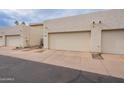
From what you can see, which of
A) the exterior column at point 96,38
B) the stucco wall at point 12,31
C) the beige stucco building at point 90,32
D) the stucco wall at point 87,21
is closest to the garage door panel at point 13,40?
the stucco wall at point 12,31

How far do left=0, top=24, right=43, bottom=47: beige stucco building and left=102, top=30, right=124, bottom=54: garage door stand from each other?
39.1ft

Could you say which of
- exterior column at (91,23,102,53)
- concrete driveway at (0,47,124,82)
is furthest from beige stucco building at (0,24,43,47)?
exterior column at (91,23,102,53)

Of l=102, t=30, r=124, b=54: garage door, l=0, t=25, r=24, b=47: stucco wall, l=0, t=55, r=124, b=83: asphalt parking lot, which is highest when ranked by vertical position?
l=0, t=25, r=24, b=47: stucco wall

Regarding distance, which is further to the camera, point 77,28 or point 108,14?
point 77,28

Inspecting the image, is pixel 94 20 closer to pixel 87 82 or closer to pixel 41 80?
pixel 87 82

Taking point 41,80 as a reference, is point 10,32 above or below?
above

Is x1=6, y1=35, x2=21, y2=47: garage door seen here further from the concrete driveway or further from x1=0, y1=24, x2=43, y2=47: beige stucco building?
the concrete driveway

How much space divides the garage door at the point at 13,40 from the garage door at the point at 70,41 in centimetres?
764

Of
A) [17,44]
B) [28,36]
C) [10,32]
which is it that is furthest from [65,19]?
[10,32]

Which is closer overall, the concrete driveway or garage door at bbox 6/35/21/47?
the concrete driveway

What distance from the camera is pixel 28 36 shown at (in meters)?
15.9

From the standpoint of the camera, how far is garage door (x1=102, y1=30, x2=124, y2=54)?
29.7 ft

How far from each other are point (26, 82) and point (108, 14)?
Result: 948 cm

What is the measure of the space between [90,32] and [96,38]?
1.05 m
